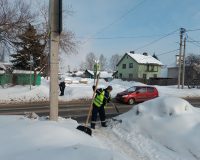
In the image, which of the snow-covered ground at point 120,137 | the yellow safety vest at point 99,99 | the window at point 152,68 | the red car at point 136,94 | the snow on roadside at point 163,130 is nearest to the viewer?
the snow-covered ground at point 120,137

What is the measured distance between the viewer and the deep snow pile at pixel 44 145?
4.58 meters

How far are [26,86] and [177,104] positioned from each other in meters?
23.1

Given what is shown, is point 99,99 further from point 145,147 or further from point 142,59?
point 142,59

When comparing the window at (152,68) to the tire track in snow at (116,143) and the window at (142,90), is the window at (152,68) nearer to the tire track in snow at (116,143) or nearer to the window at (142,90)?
the window at (142,90)

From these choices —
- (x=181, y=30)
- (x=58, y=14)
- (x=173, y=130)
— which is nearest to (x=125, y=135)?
(x=173, y=130)

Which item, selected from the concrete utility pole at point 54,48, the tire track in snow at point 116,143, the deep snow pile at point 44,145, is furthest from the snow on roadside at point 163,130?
the deep snow pile at point 44,145

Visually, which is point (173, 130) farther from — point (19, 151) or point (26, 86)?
point (26, 86)

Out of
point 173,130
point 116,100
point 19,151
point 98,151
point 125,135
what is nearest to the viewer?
point 19,151

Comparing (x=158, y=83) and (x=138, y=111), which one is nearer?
(x=138, y=111)

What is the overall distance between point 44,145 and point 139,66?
229ft

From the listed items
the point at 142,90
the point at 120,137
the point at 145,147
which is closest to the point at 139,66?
the point at 142,90

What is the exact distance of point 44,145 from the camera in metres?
5.21

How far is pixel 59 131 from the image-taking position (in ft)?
20.1

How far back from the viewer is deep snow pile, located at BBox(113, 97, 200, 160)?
783 centimetres
